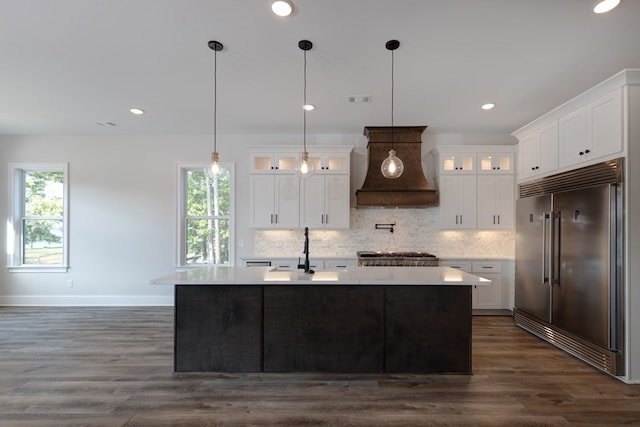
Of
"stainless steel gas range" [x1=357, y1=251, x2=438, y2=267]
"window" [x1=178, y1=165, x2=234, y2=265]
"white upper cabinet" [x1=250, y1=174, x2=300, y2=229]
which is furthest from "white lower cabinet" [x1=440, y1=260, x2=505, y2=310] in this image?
"window" [x1=178, y1=165, x2=234, y2=265]

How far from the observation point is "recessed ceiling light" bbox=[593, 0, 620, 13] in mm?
2119

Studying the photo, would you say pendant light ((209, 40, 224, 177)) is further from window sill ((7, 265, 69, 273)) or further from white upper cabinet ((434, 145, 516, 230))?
window sill ((7, 265, 69, 273))

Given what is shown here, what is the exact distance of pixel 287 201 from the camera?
4957 millimetres

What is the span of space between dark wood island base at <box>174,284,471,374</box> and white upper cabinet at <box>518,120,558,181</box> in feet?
6.90

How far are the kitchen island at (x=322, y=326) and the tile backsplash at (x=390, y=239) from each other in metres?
2.39

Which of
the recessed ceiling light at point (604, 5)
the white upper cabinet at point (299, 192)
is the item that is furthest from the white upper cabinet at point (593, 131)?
the white upper cabinet at point (299, 192)

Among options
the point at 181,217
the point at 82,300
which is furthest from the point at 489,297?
the point at 82,300

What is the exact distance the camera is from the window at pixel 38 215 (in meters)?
5.29

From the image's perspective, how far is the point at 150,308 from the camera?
5.05 m

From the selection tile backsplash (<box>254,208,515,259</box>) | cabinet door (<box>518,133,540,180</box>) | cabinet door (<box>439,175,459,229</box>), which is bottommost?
tile backsplash (<box>254,208,515,259</box>)

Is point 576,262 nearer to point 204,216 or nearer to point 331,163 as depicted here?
point 331,163

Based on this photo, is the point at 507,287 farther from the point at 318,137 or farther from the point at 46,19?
the point at 46,19

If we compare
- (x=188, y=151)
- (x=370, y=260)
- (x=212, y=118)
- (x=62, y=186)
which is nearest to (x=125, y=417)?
(x=370, y=260)

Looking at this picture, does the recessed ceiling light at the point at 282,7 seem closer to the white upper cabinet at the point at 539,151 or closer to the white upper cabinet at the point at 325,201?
the white upper cabinet at the point at 325,201
